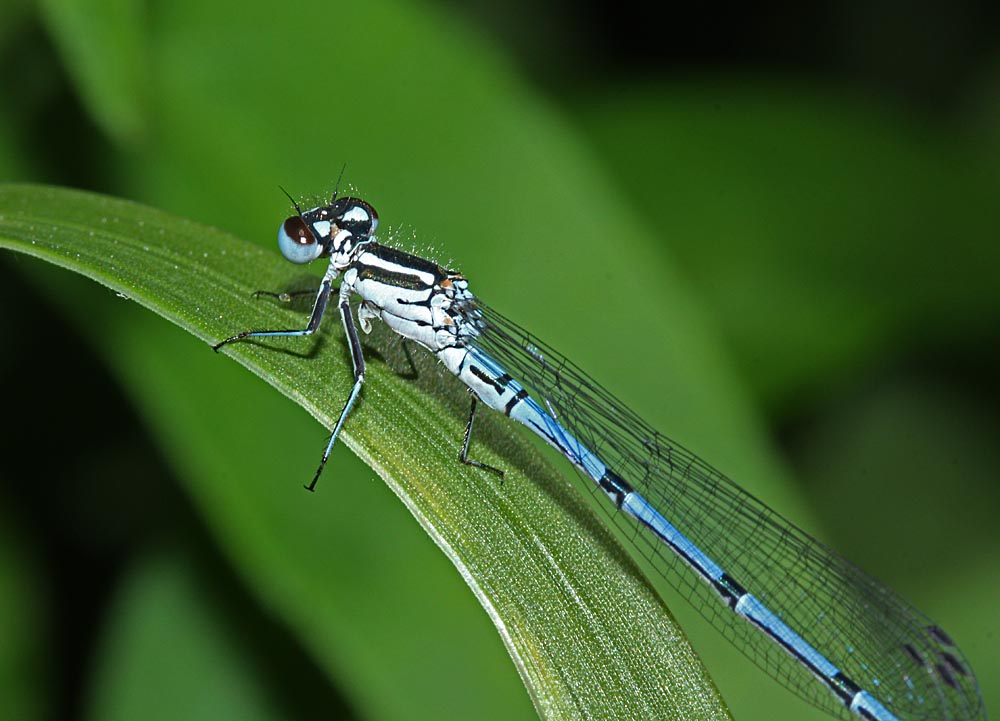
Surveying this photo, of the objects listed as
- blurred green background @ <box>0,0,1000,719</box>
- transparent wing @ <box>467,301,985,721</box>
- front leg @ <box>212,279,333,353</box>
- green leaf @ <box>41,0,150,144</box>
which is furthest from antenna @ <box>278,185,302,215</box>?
transparent wing @ <box>467,301,985,721</box>

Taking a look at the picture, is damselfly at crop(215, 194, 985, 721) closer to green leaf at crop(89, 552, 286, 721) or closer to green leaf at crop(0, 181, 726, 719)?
green leaf at crop(0, 181, 726, 719)

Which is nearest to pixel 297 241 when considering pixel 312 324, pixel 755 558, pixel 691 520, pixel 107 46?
pixel 312 324

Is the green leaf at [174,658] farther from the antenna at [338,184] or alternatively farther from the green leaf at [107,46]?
the green leaf at [107,46]

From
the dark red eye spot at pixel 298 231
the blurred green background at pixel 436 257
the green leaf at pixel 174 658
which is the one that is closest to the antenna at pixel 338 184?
the blurred green background at pixel 436 257

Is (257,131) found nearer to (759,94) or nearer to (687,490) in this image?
(687,490)

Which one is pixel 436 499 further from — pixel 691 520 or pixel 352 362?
pixel 691 520

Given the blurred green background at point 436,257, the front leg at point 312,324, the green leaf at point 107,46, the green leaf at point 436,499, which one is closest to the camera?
the green leaf at point 436,499
